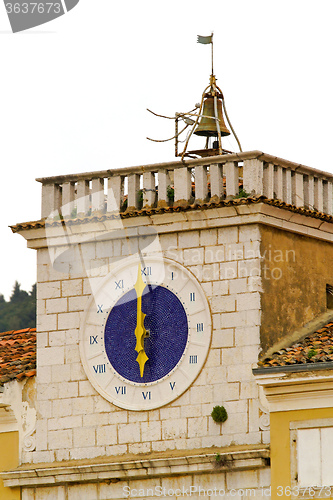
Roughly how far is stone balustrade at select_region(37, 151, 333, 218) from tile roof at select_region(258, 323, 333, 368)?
6.76 ft

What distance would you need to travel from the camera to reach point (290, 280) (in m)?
21.8

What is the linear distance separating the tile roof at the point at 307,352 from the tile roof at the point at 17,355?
151 inches

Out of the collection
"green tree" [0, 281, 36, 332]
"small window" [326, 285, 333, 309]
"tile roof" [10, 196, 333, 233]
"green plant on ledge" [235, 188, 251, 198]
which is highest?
"green tree" [0, 281, 36, 332]

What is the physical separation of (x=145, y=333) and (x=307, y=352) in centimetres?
240

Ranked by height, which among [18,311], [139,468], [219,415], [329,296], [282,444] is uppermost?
[18,311]

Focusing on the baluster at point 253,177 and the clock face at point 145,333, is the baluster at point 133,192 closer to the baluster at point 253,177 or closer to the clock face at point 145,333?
the clock face at point 145,333

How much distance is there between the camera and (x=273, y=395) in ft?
67.8

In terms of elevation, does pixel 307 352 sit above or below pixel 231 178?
below

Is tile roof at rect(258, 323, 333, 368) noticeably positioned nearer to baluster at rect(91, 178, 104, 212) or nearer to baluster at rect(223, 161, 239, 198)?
baluster at rect(223, 161, 239, 198)

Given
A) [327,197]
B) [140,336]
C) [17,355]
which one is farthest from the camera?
[17,355]

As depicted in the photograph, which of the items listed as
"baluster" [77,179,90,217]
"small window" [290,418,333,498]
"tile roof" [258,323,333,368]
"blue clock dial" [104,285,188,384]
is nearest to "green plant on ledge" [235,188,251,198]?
"blue clock dial" [104,285,188,384]

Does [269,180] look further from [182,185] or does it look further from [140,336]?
[140,336]

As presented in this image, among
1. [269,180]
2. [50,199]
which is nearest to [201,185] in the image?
[269,180]

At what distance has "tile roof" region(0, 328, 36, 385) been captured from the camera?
74.1 ft
